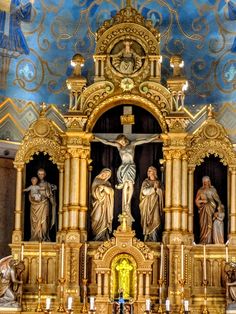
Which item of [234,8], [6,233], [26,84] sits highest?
[234,8]

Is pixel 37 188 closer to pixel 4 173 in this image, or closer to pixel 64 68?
pixel 4 173

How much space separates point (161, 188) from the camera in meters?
26.1

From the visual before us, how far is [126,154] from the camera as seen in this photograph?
86.1 ft

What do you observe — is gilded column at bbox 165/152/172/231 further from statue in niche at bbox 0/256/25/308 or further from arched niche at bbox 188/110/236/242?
statue in niche at bbox 0/256/25/308

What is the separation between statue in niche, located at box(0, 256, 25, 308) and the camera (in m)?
24.8

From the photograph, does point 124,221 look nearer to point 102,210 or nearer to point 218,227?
point 102,210

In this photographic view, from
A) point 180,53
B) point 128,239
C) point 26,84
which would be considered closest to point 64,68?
point 26,84

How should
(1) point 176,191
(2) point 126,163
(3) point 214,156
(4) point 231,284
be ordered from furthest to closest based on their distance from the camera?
(3) point 214,156, (2) point 126,163, (1) point 176,191, (4) point 231,284

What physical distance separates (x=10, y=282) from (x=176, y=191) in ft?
13.0

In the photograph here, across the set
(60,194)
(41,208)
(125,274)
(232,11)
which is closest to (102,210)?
(60,194)

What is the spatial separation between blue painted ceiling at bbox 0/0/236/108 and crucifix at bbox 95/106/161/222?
6.76 feet

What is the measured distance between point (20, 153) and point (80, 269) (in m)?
2.84

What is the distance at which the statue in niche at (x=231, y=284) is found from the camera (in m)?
24.8

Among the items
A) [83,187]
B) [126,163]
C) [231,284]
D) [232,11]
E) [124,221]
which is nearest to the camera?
[231,284]
